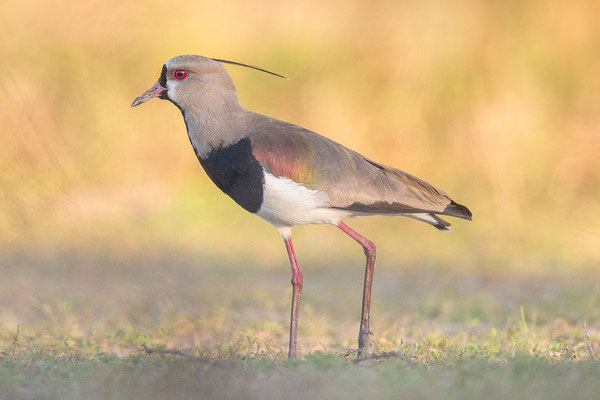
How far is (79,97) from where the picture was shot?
746 centimetres

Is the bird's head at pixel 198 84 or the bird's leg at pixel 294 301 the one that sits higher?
the bird's head at pixel 198 84

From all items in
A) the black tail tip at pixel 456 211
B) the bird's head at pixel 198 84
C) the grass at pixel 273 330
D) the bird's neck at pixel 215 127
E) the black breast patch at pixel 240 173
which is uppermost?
the bird's head at pixel 198 84

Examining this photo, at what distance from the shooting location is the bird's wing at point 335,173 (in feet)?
13.4

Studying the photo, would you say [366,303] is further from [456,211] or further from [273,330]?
[273,330]

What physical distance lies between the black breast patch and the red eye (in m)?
0.45

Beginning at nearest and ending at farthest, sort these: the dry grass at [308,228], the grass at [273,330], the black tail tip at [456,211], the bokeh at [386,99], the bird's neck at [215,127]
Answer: the grass at [273,330] < the dry grass at [308,228] < the bird's neck at [215,127] < the black tail tip at [456,211] < the bokeh at [386,99]

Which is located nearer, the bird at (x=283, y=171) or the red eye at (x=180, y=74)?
the bird at (x=283, y=171)

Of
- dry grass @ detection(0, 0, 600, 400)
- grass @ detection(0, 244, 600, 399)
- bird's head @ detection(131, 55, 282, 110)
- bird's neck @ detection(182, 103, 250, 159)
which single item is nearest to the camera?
grass @ detection(0, 244, 600, 399)

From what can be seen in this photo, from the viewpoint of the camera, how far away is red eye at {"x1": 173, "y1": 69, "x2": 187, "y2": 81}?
432 centimetres

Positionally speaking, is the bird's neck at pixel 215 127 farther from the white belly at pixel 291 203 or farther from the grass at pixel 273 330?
the grass at pixel 273 330

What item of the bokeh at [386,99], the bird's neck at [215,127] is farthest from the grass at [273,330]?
the bokeh at [386,99]

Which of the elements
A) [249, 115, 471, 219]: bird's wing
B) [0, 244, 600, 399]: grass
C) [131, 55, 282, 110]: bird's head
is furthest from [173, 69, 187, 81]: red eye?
[0, 244, 600, 399]: grass

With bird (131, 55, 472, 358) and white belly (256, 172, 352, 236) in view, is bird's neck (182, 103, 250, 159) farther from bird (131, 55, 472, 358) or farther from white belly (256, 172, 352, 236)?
white belly (256, 172, 352, 236)

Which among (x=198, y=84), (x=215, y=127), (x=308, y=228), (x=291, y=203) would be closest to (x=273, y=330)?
(x=291, y=203)
